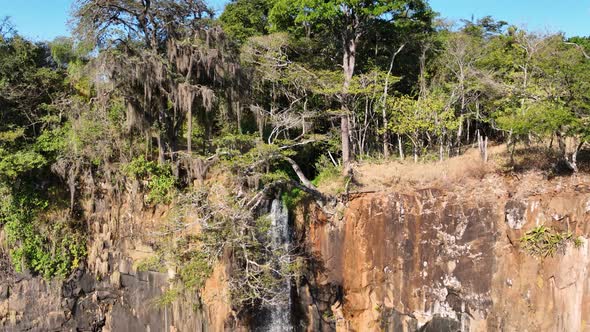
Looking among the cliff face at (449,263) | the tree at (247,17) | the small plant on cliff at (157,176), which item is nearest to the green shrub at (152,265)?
the small plant on cliff at (157,176)

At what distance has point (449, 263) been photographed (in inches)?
560

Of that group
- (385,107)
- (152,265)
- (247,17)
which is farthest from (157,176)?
(247,17)

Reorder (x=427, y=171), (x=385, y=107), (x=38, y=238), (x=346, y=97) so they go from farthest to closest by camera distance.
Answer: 1. (x=385, y=107)
2. (x=346, y=97)
3. (x=38, y=238)
4. (x=427, y=171)

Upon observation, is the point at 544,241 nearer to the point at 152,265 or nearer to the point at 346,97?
the point at 346,97

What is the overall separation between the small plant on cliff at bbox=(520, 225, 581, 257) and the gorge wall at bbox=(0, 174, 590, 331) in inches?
6.1

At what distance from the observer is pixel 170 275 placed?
16.2 metres

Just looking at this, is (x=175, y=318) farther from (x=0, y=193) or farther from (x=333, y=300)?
(x=0, y=193)

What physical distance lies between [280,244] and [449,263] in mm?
5888

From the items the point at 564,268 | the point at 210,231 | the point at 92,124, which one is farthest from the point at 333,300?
the point at 92,124

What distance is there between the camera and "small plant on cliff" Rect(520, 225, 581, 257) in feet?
41.3

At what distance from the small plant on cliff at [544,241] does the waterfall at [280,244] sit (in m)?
7.53

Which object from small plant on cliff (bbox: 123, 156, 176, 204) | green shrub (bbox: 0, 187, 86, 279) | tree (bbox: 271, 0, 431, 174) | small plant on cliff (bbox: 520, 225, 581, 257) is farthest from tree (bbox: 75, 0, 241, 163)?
small plant on cliff (bbox: 520, 225, 581, 257)

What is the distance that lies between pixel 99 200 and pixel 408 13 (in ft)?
47.2

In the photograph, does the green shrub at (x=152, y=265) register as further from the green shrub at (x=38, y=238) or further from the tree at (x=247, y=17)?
the tree at (x=247, y=17)
